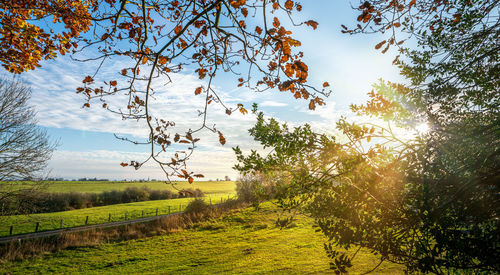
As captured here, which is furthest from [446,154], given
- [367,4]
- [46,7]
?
[46,7]

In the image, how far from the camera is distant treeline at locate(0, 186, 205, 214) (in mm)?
14414

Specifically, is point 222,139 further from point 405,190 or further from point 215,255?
point 215,255

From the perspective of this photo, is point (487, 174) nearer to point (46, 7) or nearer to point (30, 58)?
point (46, 7)

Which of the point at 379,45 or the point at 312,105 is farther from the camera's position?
the point at 379,45

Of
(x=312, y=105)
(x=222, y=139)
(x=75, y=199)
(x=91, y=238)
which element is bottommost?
(x=91, y=238)

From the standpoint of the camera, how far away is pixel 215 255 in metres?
11.0

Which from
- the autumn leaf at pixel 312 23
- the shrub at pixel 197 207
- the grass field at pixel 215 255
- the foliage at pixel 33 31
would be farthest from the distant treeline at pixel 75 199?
the autumn leaf at pixel 312 23

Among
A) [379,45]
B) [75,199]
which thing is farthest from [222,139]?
[75,199]

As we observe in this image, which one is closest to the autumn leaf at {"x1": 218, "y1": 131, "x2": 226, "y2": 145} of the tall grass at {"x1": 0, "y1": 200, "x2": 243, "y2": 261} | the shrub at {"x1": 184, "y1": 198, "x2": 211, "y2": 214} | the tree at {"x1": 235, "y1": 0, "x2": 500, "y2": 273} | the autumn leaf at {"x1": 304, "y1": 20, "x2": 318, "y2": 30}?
the tree at {"x1": 235, "y1": 0, "x2": 500, "y2": 273}

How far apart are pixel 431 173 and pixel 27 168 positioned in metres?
21.2

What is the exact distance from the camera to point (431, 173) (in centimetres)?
320

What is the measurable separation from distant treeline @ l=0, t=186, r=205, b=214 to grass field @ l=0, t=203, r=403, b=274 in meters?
3.73

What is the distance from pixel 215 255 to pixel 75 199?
2019 inches

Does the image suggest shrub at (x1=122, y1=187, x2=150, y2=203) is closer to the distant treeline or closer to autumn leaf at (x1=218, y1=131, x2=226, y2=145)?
the distant treeline
